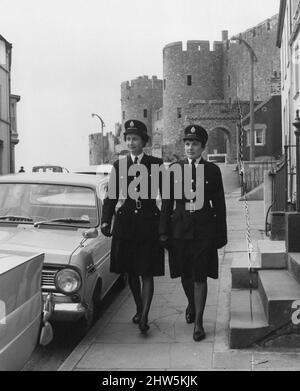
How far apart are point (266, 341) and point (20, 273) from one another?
2.30 m

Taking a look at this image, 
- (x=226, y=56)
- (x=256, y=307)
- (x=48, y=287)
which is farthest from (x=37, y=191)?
(x=226, y=56)

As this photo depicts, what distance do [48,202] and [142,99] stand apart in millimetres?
76989

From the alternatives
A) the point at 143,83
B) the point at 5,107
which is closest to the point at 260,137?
the point at 5,107

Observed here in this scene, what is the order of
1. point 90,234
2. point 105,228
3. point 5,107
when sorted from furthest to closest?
point 5,107, point 90,234, point 105,228

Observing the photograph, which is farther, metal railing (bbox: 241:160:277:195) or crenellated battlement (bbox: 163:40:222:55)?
crenellated battlement (bbox: 163:40:222:55)

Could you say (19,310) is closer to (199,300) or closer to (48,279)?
(48,279)

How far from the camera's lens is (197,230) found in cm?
548

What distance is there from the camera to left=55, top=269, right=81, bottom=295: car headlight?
536cm

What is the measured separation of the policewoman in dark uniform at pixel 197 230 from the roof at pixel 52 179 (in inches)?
63.3

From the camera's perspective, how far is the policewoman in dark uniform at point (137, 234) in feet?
18.8

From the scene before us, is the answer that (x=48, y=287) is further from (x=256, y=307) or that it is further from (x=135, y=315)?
(x=256, y=307)

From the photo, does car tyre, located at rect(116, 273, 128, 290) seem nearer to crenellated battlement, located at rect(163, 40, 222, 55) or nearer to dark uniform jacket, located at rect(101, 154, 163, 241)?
dark uniform jacket, located at rect(101, 154, 163, 241)

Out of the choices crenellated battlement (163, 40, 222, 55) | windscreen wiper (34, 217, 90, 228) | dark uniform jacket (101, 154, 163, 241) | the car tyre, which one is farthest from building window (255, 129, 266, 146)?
dark uniform jacket (101, 154, 163, 241)

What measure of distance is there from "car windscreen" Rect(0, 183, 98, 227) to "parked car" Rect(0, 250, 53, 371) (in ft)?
7.20
